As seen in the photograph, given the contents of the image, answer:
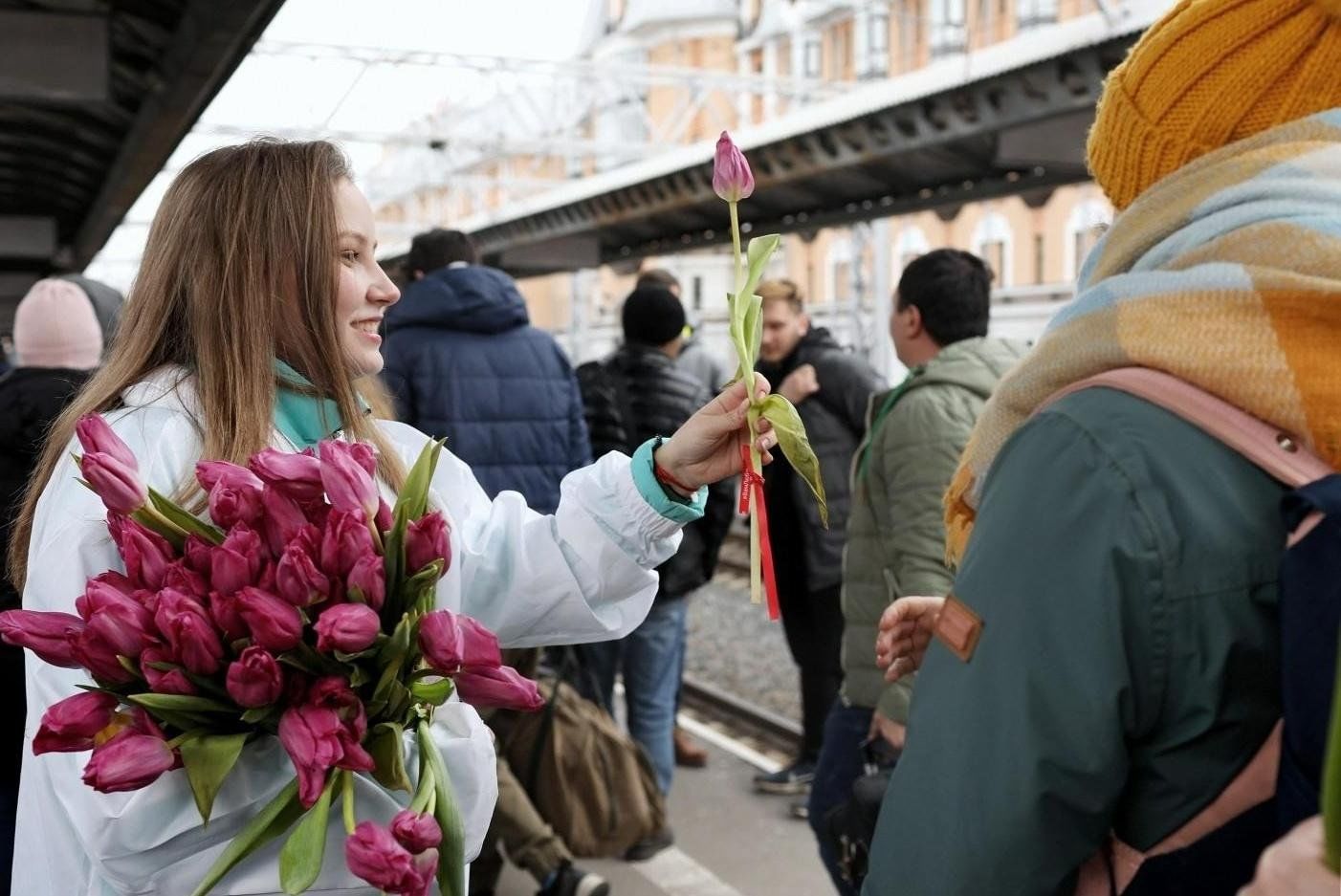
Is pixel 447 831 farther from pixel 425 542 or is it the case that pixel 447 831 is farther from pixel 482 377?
pixel 482 377

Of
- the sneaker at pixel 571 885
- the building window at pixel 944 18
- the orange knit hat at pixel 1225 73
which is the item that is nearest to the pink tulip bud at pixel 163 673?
the orange knit hat at pixel 1225 73

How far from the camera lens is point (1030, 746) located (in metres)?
1.43

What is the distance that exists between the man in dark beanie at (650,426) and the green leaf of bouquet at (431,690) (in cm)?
384

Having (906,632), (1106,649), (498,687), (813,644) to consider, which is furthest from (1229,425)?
(813,644)

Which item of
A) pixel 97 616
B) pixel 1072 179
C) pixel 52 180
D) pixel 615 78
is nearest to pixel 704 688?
pixel 1072 179

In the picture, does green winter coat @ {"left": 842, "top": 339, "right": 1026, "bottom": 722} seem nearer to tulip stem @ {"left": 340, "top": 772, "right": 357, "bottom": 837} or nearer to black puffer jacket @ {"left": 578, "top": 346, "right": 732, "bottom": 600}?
black puffer jacket @ {"left": 578, "top": 346, "right": 732, "bottom": 600}

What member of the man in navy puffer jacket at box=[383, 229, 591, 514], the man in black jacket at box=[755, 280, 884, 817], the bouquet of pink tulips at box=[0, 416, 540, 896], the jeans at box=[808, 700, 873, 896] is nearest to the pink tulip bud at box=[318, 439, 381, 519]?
the bouquet of pink tulips at box=[0, 416, 540, 896]

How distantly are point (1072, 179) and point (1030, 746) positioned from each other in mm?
7984

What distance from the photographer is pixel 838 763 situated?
12.3 feet

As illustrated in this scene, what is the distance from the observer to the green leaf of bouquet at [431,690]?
1.71 m

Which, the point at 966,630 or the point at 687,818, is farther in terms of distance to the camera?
the point at 687,818

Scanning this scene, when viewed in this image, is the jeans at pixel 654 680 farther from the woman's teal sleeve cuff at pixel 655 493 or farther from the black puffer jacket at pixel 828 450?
the woman's teal sleeve cuff at pixel 655 493

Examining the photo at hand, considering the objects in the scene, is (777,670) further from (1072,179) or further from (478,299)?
(478,299)

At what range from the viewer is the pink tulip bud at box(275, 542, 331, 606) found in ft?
5.06
